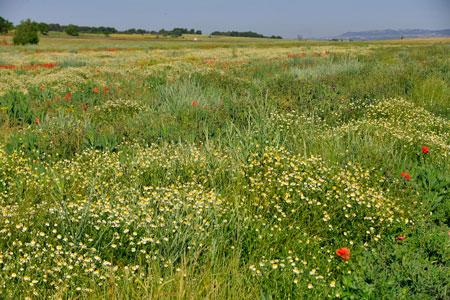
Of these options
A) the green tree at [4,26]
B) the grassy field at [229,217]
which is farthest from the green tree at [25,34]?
the grassy field at [229,217]

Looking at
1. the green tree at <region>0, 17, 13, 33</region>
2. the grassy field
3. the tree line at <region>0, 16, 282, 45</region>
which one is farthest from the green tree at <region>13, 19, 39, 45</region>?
the grassy field

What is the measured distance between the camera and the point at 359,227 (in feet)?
12.6

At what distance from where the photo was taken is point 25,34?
72.4 meters

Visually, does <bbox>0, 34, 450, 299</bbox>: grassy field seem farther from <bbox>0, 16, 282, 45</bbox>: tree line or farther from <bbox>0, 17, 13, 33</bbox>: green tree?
<bbox>0, 17, 13, 33</bbox>: green tree

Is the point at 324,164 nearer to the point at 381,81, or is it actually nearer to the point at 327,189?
the point at 327,189

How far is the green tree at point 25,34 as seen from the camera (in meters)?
72.2

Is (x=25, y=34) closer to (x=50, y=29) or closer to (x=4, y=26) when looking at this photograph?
(x=4, y=26)

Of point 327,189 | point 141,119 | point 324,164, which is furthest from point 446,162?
point 141,119

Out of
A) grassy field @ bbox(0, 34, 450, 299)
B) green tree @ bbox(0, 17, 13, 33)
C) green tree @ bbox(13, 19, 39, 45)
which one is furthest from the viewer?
green tree @ bbox(0, 17, 13, 33)

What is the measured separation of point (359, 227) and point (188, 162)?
82.1 inches

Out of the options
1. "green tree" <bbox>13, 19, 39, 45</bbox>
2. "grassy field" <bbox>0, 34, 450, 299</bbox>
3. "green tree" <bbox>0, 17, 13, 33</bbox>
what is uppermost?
"green tree" <bbox>0, 17, 13, 33</bbox>

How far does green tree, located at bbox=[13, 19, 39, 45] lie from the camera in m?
72.2

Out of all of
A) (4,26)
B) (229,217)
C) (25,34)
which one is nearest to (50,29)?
(4,26)

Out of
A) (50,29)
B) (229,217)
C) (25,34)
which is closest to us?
(229,217)
